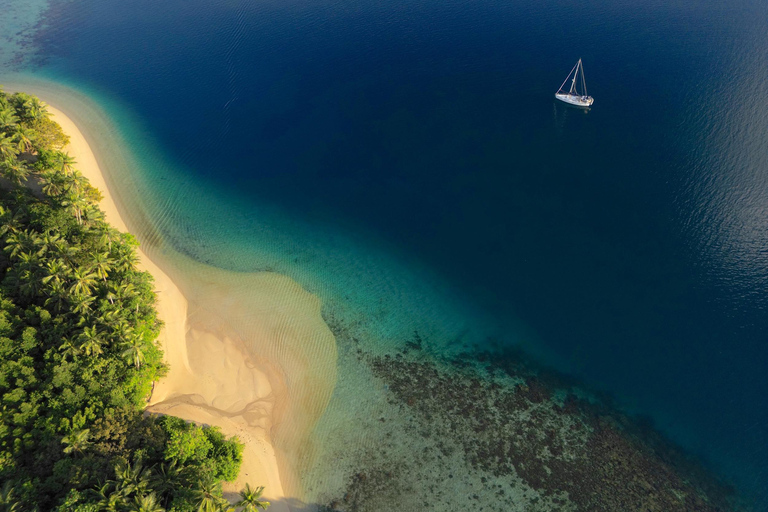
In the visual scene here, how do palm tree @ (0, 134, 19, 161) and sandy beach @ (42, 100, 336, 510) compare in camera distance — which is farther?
palm tree @ (0, 134, 19, 161)

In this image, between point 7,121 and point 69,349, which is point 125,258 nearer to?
point 69,349

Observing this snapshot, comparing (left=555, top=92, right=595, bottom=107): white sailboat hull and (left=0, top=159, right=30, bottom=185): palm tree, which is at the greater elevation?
(left=555, top=92, right=595, bottom=107): white sailboat hull

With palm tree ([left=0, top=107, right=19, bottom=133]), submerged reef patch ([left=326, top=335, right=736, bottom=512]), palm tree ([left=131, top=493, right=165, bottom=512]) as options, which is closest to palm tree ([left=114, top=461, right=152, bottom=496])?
palm tree ([left=131, top=493, right=165, bottom=512])

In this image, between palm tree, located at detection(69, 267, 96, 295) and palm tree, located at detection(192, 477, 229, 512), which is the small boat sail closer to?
palm tree, located at detection(69, 267, 96, 295)

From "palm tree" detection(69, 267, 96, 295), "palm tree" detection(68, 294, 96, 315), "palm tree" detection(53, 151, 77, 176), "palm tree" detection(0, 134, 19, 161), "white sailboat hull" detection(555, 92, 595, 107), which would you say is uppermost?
"white sailboat hull" detection(555, 92, 595, 107)

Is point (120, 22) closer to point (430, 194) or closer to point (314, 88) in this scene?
point (314, 88)

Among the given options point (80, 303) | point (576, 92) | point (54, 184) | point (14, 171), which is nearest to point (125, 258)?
point (80, 303)
